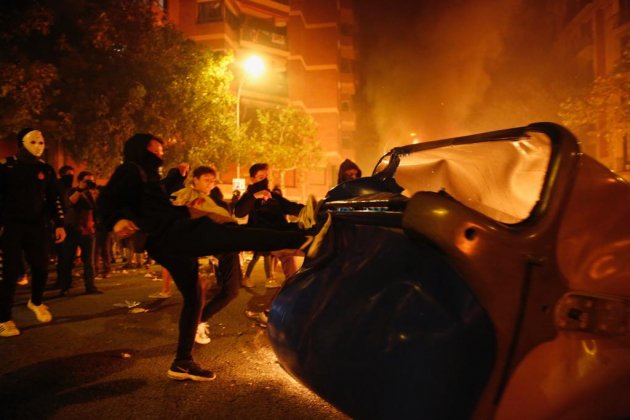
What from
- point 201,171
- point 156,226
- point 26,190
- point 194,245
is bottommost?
point 194,245

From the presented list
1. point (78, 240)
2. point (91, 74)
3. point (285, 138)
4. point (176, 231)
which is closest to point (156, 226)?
point (176, 231)

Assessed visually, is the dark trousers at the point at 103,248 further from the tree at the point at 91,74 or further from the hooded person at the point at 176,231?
the tree at the point at 91,74

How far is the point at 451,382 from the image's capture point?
1.52m

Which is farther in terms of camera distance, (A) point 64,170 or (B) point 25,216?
(A) point 64,170

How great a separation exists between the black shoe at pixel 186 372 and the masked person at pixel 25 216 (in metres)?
2.24

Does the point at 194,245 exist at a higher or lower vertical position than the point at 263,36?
lower

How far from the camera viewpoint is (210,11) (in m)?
34.7

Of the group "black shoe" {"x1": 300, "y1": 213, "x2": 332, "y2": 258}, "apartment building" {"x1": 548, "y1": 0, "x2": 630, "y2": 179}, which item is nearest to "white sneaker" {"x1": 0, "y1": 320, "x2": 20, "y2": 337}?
"black shoe" {"x1": 300, "y1": 213, "x2": 332, "y2": 258}

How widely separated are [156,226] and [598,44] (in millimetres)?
32449

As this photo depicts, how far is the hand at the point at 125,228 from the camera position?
3.02 meters

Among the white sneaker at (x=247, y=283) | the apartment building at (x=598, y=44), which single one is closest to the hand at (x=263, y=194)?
the white sneaker at (x=247, y=283)

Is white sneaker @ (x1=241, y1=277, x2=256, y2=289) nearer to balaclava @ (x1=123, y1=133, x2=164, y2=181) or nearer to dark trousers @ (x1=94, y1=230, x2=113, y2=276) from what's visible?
dark trousers @ (x1=94, y1=230, x2=113, y2=276)

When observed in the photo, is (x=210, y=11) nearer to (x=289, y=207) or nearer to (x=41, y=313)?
(x=41, y=313)

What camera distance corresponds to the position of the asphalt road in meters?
3.02
